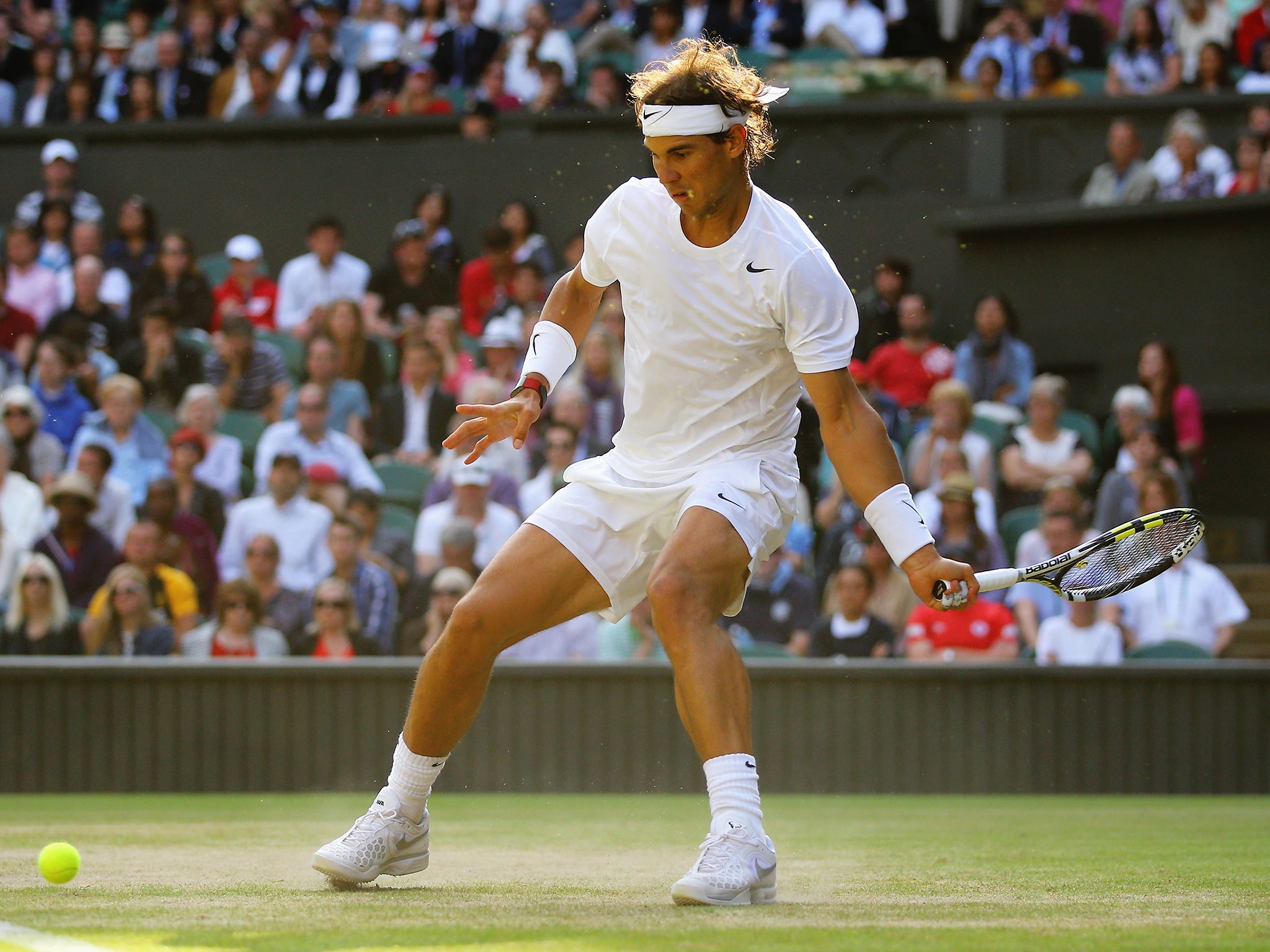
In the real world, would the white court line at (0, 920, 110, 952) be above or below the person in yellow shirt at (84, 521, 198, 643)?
below

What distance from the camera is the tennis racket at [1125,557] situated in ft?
13.8

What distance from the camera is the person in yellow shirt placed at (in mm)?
9148

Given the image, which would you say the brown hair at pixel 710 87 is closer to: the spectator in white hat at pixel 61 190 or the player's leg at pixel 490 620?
the player's leg at pixel 490 620

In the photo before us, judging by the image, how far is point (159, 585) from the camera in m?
9.22

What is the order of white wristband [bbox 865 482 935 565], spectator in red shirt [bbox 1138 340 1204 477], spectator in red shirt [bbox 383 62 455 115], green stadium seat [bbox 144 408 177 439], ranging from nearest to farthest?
white wristband [bbox 865 482 935 565]
spectator in red shirt [bbox 1138 340 1204 477]
green stadium seat [bbox 144 408 177 439]
spectator in red shirt [bbox 383 62 455 115]

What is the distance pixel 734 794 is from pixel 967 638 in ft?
17.1

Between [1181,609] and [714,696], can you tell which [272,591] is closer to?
[1181,609]

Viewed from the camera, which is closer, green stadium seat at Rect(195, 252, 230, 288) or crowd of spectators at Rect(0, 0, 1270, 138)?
green stadium seat at Rect(195, 252, 230, 288)

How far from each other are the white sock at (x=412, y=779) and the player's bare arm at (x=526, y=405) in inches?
28.4

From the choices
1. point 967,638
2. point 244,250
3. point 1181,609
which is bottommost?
point 967,638

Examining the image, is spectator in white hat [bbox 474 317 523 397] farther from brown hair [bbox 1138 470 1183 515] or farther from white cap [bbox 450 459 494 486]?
brown hair [bbox 1138 470 1183 515]

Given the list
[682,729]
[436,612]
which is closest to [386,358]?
[436,612]

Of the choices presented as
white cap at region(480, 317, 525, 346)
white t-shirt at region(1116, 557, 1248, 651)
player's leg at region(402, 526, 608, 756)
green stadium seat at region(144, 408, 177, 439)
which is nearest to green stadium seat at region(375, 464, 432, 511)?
white cap at region(480, 317, 525, 346)

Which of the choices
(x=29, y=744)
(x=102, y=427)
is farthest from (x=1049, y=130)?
(x=29, y=744)
